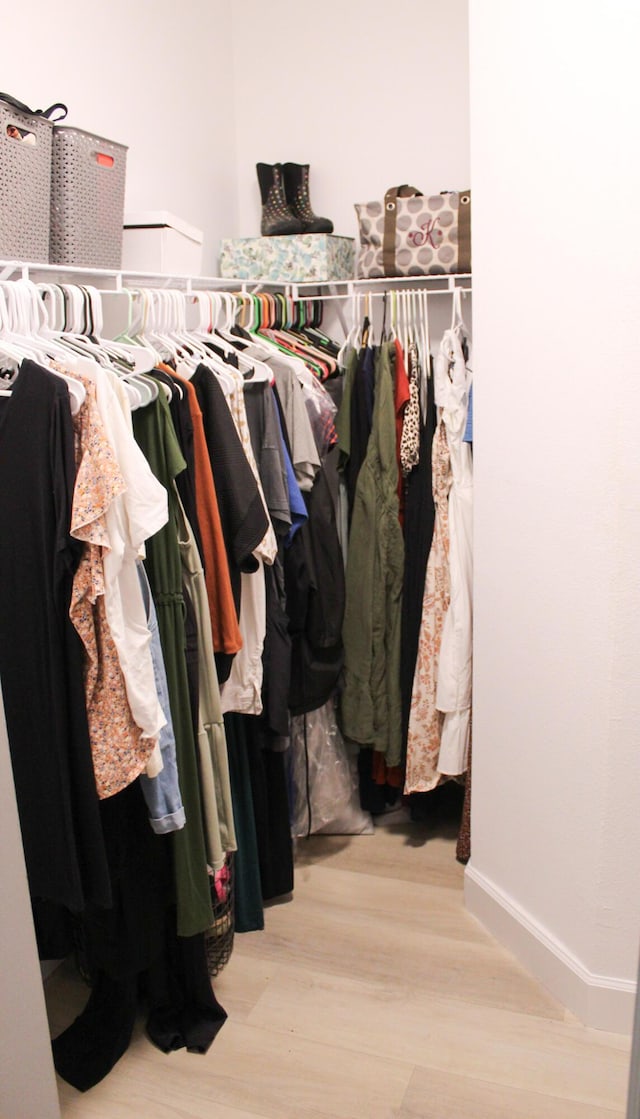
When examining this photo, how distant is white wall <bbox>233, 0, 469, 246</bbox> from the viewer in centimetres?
276

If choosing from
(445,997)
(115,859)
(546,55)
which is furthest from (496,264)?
(445,997)

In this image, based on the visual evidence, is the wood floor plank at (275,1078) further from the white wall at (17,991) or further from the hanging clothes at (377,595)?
the hanging clothes at (377,595)

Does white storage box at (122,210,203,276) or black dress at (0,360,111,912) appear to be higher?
white storage box at (122,210,203,276)

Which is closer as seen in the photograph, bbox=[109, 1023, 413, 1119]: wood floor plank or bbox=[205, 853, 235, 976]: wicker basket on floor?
bbox=[109, 1023, 413, 1119]: wood floor plank

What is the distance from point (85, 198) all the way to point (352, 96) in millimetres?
1270

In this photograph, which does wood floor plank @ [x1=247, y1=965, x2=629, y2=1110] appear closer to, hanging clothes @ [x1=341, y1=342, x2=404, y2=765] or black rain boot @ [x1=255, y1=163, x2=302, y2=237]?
hanging clothes @ [x1=341, y1=342, x2=404, y2=765]

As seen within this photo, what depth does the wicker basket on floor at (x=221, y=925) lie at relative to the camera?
215cm

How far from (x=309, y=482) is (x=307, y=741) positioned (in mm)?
759

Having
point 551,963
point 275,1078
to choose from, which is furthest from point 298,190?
point 275,1078

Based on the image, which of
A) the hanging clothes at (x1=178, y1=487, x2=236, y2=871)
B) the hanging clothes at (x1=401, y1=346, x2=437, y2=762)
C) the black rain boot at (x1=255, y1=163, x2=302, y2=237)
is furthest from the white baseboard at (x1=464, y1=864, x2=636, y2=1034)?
the black rain boot at (x1=255, y1=163, x2=302, y2=237)

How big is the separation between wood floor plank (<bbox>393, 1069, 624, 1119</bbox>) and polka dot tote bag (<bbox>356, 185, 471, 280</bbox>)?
194 centimetres

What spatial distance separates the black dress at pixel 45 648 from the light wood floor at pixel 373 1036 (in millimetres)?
562

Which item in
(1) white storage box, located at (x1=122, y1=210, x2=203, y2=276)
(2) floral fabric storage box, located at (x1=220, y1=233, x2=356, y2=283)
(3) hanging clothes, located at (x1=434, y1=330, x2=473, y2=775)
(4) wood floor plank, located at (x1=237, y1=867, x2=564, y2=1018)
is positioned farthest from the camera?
(2) floral fabric storage box, located at (x1=220, y1=233, x2=356, y2=283)

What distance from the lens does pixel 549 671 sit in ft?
6.61
